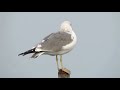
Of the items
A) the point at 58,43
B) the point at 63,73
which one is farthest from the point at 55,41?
the point at 63,73

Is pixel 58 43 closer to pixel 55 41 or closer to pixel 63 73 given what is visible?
pixel 55 41

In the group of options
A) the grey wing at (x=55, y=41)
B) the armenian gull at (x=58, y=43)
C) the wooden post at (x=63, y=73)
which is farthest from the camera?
the grey wing at (x=55, y=41)

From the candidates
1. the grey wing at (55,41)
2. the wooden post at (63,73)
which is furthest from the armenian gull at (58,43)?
the wooden post at (63,73)

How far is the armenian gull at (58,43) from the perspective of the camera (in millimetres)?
15078

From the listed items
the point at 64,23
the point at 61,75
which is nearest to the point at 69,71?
the point at 61,75

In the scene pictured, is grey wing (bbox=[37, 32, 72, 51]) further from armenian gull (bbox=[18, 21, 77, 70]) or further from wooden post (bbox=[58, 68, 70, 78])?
wooden post (bbox=[58, 68, 70, 78])

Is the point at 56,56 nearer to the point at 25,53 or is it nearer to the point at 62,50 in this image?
the point at 62,50

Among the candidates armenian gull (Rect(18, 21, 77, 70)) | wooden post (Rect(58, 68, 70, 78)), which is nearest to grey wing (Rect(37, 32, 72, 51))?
A: armenian gull (Rect(18, 21, 77, 70))

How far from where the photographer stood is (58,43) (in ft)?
50.9

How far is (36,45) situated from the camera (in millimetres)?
15164

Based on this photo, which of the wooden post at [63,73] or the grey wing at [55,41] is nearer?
the wooden post at [63,73]

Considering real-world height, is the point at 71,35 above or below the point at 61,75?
above

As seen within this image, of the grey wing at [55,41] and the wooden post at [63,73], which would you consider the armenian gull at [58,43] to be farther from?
the wooden post at [63,73]

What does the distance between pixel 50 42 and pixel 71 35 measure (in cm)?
67
